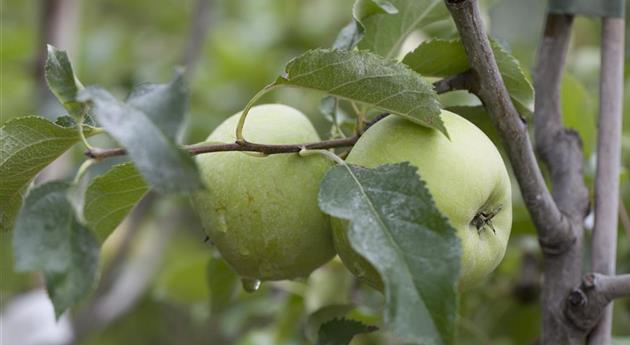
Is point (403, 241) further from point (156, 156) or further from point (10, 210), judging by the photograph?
point (10, 210)

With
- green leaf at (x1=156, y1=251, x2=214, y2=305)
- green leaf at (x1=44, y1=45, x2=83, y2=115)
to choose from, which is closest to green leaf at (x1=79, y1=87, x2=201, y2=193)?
green leaf at (x1=44, y1=45, x2=83, y2=115)

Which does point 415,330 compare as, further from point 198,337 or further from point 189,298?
point 198,337

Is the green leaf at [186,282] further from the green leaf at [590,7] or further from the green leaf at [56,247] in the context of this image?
the green leaf at [56,247]

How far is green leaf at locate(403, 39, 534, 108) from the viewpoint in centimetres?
71

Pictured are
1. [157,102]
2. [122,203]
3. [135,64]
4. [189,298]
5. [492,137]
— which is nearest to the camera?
[157,102]

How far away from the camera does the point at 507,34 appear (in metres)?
1.28

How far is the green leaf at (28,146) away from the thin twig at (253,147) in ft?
0.09

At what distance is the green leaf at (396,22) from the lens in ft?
2.53

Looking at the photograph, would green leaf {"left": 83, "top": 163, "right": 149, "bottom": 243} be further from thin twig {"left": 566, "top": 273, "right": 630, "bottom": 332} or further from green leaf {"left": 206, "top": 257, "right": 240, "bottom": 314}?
thin twig {"left": 566, "top": 273, "right": 630, "bottom": 332}

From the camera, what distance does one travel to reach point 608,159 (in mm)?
850

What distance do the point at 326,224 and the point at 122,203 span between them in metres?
0.17

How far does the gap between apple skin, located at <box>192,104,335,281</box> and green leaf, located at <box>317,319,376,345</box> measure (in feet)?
0.18

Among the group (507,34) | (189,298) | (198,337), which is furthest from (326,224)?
(198,337)

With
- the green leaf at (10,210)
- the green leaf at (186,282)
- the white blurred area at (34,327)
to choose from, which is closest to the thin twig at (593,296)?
the green leaf at (10,210)
